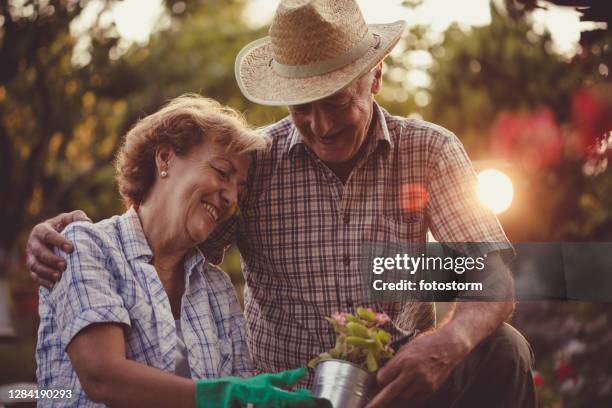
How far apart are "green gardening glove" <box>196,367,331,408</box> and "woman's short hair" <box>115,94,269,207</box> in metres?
1.01

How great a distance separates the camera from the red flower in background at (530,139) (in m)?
6.65

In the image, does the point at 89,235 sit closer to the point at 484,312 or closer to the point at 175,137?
the point at 175,137

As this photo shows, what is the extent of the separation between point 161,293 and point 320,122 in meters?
0.94

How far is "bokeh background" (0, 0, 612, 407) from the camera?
14.2ft

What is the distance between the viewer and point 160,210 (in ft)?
10.1

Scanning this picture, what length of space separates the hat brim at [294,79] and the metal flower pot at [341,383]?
1099mm

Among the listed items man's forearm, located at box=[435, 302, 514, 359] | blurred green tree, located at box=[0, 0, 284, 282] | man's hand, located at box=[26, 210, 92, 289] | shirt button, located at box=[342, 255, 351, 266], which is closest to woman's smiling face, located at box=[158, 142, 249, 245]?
man's hand, located at box=[26, 210, 92, 289]

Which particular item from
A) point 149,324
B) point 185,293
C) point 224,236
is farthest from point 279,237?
point 149,324

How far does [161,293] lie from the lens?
9.55 feet

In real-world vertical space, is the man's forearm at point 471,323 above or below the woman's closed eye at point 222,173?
below

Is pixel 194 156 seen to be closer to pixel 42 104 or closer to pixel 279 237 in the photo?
pixel 279 237

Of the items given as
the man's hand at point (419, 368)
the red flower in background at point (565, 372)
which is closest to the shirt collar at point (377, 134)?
the man's hand at point (419, 368)

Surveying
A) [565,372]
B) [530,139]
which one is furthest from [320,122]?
[530,139]

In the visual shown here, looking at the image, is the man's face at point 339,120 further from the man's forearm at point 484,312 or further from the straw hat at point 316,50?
the man's forearm at point 484,312
